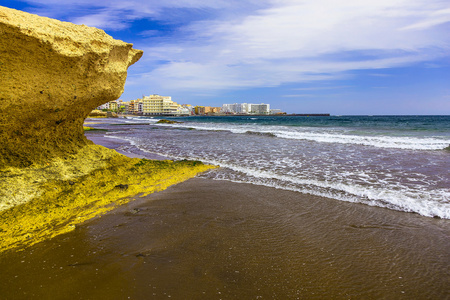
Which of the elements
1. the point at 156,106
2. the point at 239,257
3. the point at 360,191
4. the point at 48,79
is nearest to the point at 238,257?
the point at 239,257

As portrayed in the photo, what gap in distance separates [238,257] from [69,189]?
388 centimetres

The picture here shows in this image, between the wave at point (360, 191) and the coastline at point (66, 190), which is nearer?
the coastline at point (66, 190)

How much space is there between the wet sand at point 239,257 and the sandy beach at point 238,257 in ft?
0.04

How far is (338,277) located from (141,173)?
5.49 m

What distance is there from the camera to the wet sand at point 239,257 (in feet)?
8.22

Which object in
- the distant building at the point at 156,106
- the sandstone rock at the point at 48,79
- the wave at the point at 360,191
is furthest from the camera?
the distant building at the point at 156,106

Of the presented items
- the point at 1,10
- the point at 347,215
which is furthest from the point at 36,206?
the point at 347,215

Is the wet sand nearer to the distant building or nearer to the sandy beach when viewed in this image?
the sandy beach

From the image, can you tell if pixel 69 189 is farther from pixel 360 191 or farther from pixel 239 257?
pixel 360 191

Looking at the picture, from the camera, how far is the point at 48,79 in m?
4.81

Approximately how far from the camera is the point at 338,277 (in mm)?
2748

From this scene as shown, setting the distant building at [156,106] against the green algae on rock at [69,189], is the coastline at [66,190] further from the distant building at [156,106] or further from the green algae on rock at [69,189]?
the distant building at [156,106]

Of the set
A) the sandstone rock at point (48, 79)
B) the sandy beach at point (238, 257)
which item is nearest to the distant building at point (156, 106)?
the sandstone rock at point (48, 79)

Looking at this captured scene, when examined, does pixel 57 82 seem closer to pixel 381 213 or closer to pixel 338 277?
pixel 338 277
